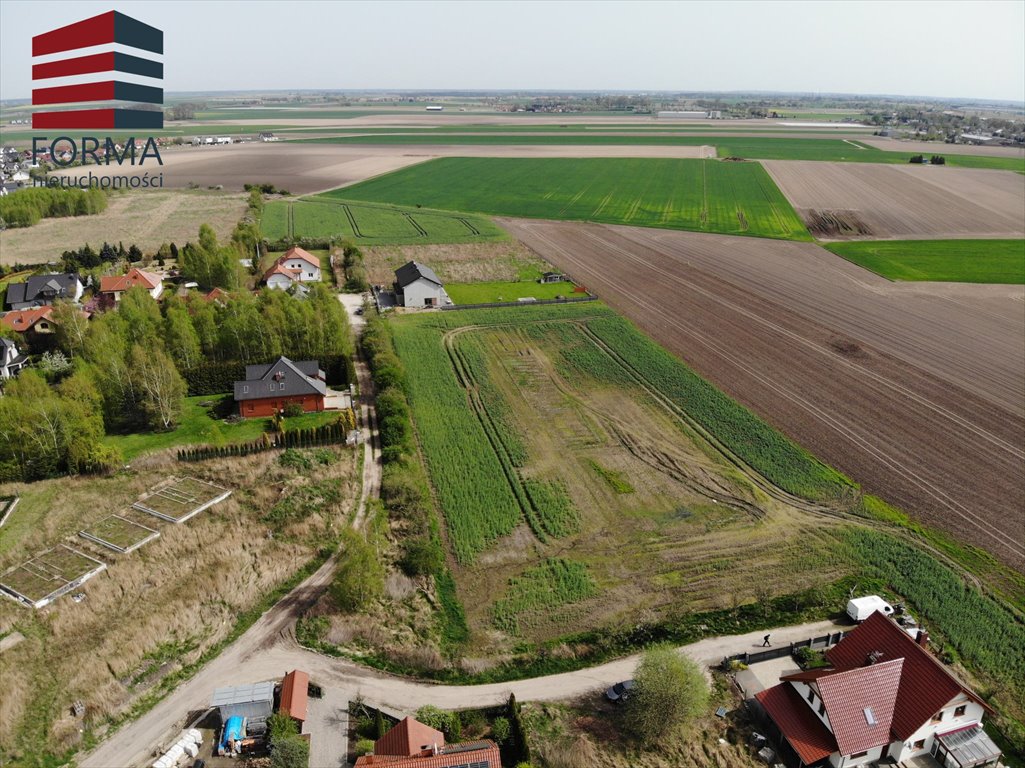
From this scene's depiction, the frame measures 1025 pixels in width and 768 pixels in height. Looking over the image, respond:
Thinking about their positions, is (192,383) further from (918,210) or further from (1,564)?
(918,210)

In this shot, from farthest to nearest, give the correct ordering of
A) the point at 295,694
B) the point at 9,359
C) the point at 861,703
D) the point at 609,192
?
the point at 609,192 < the point at 9,359 < the point at 295,694 < the point at 861,703

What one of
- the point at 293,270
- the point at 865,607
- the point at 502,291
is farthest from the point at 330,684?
the point at 293,270

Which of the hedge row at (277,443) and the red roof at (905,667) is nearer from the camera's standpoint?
the red roof at (905,667)

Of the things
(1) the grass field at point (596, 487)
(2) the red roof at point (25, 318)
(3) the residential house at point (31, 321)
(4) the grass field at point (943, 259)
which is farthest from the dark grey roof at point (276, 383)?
(4) the grass field at point (943, 259)

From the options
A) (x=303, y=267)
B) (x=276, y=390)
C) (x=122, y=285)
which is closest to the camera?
(x=276, y=390)

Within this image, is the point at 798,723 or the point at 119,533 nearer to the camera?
the point at 798,723

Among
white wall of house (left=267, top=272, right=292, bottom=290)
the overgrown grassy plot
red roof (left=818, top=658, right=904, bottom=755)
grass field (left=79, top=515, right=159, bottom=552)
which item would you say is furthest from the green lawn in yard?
red roof (left=818, top=658, right=904, bottom=755)

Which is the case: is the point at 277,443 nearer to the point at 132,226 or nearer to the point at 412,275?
the point at 412,275

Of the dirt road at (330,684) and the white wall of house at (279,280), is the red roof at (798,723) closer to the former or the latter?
the dirt road at (330,684)

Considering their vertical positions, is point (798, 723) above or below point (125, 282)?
below
